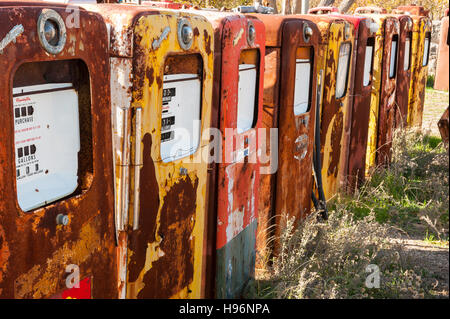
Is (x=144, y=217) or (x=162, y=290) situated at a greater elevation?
(x=144, y=217)

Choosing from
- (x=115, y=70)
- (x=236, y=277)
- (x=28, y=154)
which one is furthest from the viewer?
(x=236, y=277)

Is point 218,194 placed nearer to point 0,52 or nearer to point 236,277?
point 236,277

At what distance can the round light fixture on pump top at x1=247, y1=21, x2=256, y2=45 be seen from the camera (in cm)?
325

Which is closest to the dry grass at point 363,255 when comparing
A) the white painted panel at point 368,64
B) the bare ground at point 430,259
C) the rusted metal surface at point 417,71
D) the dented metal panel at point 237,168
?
the bare ground at point 430,259

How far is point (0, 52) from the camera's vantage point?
67.1 inches

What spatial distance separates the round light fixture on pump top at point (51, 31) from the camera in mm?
1854

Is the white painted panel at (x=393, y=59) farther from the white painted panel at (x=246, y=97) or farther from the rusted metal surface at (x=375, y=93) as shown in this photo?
the white painted panel at (x=246, y=97)

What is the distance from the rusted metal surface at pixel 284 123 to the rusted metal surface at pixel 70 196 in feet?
5.83

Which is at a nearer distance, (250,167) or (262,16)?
(250,167)

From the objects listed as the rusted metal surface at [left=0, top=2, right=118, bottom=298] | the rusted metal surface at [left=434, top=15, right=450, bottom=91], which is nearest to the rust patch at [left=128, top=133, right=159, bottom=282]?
the rusted metal surface at [left=0, top=2, right=118, bottom=298]

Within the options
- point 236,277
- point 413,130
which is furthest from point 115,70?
point 413,130

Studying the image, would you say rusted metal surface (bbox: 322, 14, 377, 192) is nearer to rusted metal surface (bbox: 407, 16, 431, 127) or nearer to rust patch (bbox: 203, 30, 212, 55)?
rusted metal surface (bbox: 407, 16, 431, 127)

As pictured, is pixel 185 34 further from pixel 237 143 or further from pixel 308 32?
pixel 308 32
